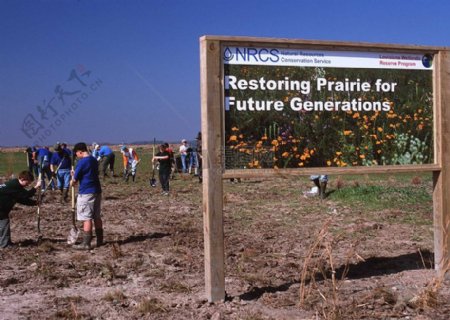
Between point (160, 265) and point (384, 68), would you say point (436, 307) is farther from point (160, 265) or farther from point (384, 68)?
point (160, 265)

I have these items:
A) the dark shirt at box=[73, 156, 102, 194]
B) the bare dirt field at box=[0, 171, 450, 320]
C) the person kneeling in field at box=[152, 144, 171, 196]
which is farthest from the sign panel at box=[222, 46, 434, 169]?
the person kneeling in field at box=[152, 144, 171, 196]

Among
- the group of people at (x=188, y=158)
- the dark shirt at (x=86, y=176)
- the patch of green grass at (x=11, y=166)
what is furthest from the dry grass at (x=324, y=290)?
the patch of green grass at (x=11, y=166)

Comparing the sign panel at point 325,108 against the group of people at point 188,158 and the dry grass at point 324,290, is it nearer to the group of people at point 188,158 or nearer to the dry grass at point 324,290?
the dry grass at point 324,290

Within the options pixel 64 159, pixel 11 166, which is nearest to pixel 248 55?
pixel 64 159

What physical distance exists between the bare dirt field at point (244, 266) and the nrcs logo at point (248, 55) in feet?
5.94

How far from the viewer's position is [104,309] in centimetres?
619

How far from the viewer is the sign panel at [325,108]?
6230 millimetres

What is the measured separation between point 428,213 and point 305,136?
7128 millimetres

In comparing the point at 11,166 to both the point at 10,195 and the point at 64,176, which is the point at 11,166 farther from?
the point at 10,195

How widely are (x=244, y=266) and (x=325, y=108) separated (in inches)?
104

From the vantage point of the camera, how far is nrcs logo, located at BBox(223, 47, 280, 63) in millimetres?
6156

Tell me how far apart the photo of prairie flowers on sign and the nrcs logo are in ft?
0.24

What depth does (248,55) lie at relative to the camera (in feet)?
20.4

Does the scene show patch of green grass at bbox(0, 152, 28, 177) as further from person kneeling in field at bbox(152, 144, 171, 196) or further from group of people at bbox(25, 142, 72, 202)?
person kneeling in field at bbox(152, 144, 171, 196)
